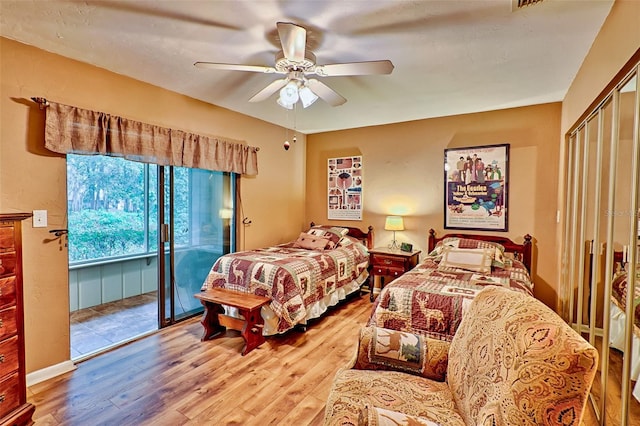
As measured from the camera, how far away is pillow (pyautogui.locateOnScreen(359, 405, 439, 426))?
1.10m

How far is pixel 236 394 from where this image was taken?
2.22m

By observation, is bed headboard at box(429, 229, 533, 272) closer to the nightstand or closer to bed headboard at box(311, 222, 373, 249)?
the nightstand

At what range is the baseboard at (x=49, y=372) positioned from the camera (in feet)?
7.62

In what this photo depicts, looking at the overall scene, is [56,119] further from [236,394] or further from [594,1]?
[594,1]

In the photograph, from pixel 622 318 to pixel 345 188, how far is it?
3.72 metres

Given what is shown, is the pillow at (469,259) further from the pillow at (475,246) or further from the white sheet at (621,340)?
the white sheet at (621,340)

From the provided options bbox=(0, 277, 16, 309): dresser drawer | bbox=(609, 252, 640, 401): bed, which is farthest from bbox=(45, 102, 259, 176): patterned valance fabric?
bbox=(609, 252, 640, 401): bed

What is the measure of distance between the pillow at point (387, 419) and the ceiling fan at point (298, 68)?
1.88 m

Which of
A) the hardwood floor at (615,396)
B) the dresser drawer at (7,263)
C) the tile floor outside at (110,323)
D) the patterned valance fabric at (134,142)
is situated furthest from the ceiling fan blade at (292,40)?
the tile floor outside at (110,323)

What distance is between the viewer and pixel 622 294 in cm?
159

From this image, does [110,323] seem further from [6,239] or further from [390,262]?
[390,262]

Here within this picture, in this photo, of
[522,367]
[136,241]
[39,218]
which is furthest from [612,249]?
[136,241]

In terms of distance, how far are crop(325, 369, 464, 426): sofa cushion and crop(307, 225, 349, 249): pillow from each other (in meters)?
2.66

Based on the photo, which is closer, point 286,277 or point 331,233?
point 286,277
